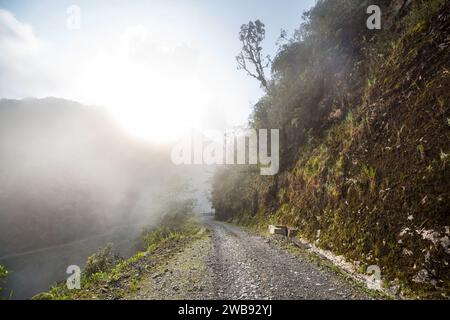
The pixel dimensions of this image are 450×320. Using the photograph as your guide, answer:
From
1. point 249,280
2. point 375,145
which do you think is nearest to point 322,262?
point 249,280

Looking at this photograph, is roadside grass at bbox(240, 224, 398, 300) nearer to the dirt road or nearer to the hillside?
the dirt road

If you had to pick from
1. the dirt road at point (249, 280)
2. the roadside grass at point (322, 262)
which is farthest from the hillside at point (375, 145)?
the dirt road at point (249, 280)

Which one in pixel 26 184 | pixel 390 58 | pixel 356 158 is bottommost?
pixel 26 184

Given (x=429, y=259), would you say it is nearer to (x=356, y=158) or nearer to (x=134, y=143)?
(x=356, y=158)

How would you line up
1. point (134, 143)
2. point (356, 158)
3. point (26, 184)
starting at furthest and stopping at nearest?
point (134, 143) < point (26, 184) < point (356, 158)

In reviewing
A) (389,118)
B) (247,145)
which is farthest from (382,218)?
(247,145)

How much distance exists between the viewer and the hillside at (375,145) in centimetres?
596

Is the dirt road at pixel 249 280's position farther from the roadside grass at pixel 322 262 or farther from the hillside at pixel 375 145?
the hillside at pixel 375 145

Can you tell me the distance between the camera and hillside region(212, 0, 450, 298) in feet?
19.6

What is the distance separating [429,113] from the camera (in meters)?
7.14

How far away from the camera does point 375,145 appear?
9.11 metres

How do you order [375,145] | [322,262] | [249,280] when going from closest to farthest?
[249,280]
[322,262]
[375,145]

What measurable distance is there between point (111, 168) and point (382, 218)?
8639cm

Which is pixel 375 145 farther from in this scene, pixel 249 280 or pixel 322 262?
pixel 249 280
